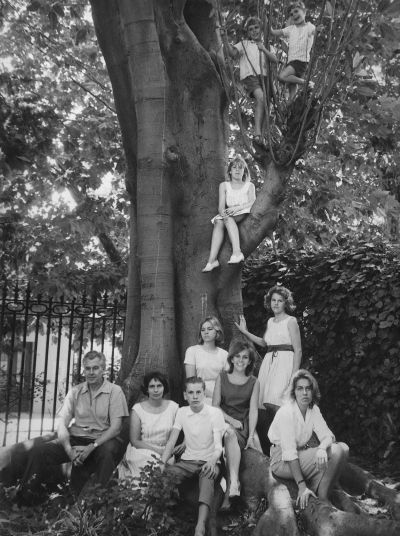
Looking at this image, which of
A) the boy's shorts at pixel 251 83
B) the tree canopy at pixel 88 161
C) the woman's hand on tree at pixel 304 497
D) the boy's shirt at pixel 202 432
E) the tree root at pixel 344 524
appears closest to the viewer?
the tree root at pixel 344 524

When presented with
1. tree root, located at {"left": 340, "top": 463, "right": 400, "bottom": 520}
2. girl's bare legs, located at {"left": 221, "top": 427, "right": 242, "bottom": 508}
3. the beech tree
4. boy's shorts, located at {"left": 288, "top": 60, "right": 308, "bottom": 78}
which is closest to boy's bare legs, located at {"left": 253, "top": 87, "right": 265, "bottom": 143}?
the beech tree

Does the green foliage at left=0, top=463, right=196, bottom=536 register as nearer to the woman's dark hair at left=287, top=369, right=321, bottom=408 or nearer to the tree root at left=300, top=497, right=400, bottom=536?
the tree root at left=300, top=497, right=400, bottom=536

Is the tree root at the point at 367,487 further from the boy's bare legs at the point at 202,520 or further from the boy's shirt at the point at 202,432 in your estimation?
the boy's bare legs at the point at 202,520

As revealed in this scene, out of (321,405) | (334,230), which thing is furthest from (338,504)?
(334,230)

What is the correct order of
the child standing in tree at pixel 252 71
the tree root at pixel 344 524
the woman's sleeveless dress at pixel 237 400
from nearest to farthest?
the tree root at pixel 344 524
the woman's sleeveless dress at pixel 237 400
the child standing in tree at pixel 252 71

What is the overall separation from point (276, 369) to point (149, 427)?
166cm

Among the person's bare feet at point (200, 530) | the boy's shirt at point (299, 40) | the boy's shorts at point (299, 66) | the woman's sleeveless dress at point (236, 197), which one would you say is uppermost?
the boy's shirt at point (299, 40)

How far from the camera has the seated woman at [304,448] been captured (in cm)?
536

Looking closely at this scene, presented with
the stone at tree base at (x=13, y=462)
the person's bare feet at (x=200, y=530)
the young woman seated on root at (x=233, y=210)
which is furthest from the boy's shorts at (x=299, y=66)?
the person's bare feet at (x=200, y=530)

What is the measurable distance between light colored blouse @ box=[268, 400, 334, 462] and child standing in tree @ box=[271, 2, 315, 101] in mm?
3791

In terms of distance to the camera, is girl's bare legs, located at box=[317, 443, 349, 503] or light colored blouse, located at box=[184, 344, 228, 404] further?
light colored blouse, located at box=[184, 344, 228, 404]

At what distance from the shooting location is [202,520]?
5.25 metres

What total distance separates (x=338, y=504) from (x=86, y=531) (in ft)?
6.70

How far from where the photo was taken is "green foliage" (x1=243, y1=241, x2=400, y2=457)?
7.94 meters
